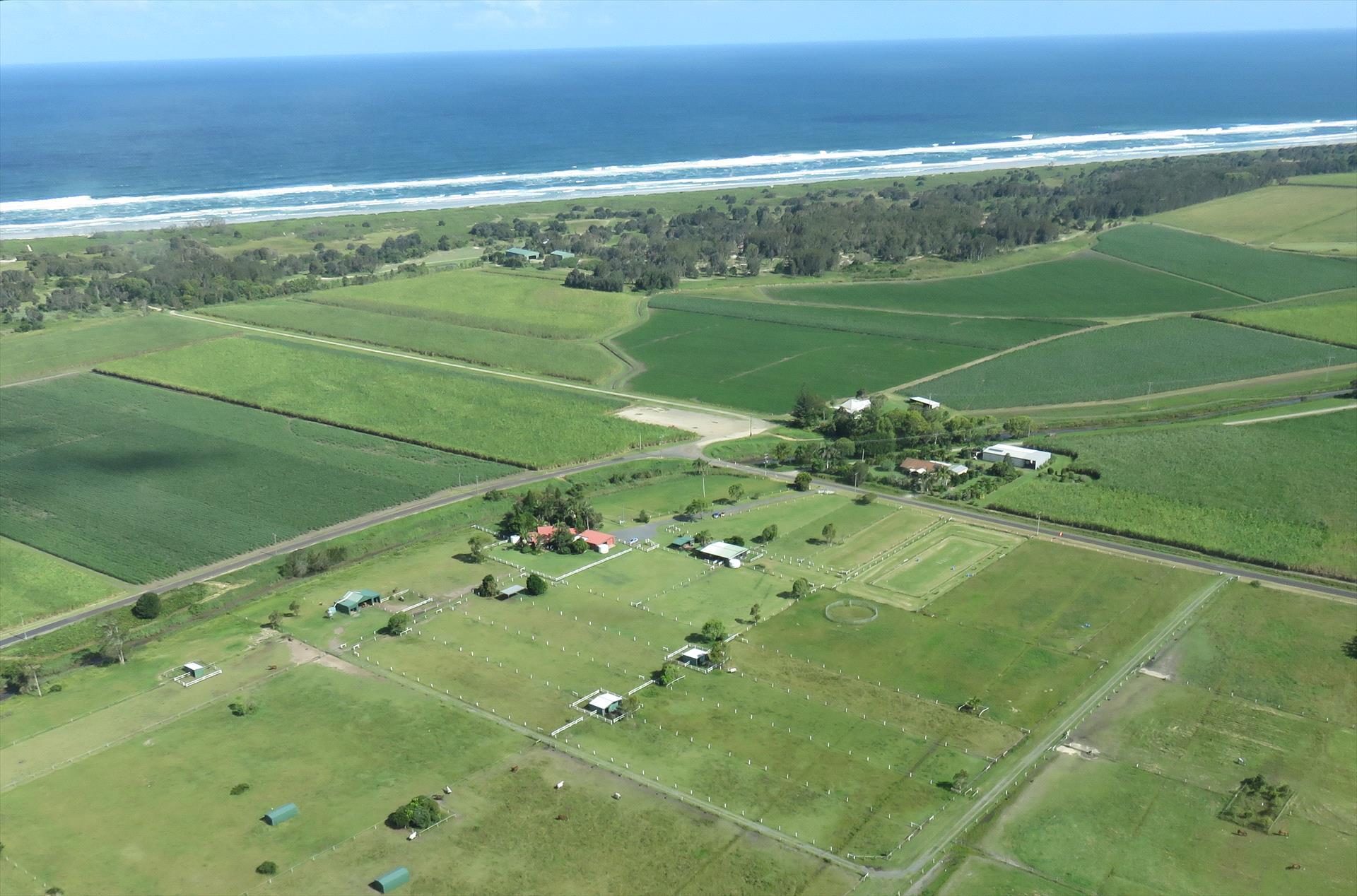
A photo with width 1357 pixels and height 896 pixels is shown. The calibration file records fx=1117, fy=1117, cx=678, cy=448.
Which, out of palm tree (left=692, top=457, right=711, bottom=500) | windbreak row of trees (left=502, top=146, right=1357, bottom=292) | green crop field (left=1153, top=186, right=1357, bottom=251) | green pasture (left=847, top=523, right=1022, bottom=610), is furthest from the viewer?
green crop field (left=1153, top=186, right=1357, bottom=251)

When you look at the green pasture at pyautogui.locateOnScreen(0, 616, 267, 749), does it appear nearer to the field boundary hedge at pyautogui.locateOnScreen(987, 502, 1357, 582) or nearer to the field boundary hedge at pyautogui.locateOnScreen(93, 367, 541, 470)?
the field boundary hedge at pyautogui.locateOnScreen(93, 367, 541, 470)

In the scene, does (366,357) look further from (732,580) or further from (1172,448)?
(1172,448)

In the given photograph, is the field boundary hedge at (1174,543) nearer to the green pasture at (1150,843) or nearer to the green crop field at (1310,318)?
the green pasture at (1150,843)

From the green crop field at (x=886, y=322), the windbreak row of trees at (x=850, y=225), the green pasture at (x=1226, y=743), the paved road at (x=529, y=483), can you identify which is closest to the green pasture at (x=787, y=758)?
the green pasture at (x=1226, y=743)

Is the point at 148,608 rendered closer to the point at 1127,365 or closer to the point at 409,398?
the point at 409,398

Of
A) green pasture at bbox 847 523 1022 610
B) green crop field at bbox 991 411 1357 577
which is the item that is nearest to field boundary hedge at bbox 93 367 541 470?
green pasture at bbox 847 523 1022 610

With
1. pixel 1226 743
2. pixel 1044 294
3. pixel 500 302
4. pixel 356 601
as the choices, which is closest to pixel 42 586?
pixel 356 601
